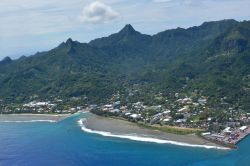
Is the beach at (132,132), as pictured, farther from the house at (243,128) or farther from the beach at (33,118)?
the beach at (33,118)

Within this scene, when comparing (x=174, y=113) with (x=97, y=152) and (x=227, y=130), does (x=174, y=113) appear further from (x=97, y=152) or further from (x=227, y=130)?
(x=97, y=152)

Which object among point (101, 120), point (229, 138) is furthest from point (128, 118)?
point (229, 138)

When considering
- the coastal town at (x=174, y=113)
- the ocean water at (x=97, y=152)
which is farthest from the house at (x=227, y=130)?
the ocean water at (x=97, y=152)

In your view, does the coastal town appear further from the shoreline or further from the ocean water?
the ocean water

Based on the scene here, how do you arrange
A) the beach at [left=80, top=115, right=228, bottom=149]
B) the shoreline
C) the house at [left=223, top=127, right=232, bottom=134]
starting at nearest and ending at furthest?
the beach at [left=80, top=115, right=228, bottom=149] → the house at [left=223, top=127, right=232, bottom=134] → the shoreline

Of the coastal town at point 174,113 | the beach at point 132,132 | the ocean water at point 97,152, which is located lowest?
the ocean water at point 97,152

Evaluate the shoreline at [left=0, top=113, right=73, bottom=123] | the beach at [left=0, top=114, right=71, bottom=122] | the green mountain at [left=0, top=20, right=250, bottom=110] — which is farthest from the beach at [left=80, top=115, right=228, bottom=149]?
the green mountain at [left=0, top=20, right=250, bottom=110]
